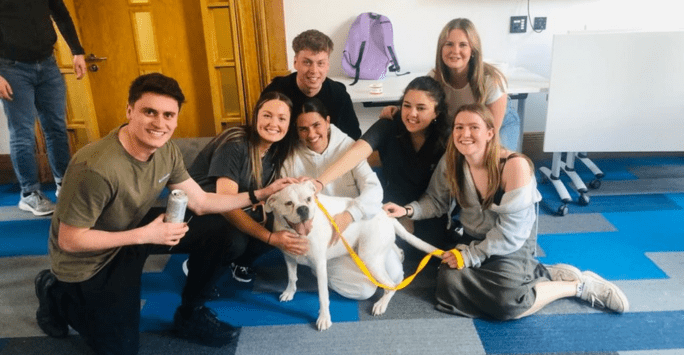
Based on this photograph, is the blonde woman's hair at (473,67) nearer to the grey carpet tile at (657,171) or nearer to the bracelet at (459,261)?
the bracelet at (459,261)

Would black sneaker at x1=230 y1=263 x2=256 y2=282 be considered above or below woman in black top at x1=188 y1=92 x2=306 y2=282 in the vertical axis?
below

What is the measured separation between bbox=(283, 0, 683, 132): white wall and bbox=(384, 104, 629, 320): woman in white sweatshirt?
1.68m

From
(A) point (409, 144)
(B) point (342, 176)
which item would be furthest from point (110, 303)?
(A) point (409, 144)

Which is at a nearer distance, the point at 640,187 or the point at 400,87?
the point at 400,87

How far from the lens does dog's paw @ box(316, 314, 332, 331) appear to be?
2.14 metres

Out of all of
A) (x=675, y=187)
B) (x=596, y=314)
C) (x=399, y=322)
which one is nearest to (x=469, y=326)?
(x=399, y=322)

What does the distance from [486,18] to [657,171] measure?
1625 mm

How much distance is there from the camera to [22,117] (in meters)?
A: 3.17

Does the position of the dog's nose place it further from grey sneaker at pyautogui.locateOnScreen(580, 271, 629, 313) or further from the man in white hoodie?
grey sneaker at pyautogui.locateOnScreen(580, 271, 629, 313)

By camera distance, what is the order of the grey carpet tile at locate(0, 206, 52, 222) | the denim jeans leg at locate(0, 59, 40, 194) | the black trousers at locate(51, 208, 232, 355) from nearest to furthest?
the black trousers at locate(51, 208, 232, 355) < the denim jeans leg at locate(0, 59, 40, 194) < the grey carpet tile at locate(0, 206, 52, 222)

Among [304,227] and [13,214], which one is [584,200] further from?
[13,214]

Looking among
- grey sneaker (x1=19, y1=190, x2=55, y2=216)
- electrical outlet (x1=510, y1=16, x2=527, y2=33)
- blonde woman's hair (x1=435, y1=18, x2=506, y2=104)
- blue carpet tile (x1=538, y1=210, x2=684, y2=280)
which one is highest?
A: electrical outlet (x1=510, y1=16, x2=527, y2=33)

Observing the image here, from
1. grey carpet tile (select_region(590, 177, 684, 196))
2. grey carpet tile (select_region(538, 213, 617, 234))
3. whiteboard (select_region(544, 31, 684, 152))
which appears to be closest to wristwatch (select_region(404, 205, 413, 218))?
grey carpet tile (select_region(538, 213, 617, 234))

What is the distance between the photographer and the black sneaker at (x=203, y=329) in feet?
6.79
